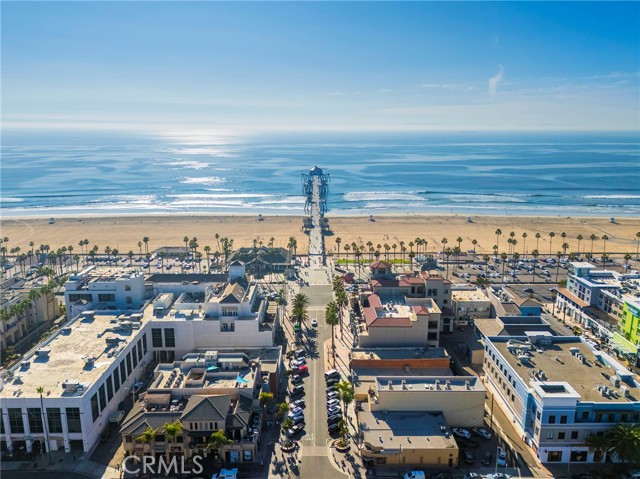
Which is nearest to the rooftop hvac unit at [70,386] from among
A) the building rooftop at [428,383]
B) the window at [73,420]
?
the window at [73,420]

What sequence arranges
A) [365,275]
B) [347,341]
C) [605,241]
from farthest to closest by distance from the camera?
[605,241], [365,275], [347,341]

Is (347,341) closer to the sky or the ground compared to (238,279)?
closer to the ground

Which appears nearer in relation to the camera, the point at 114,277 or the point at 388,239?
the point at 114,277

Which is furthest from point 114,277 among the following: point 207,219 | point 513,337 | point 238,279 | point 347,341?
point 207,219

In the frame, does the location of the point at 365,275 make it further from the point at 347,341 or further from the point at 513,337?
the point at 513,337

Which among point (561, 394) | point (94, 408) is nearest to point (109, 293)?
point (94, 408)

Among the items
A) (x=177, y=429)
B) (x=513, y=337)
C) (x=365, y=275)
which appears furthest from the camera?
(x=365, y=275)
